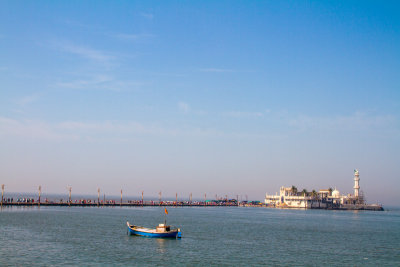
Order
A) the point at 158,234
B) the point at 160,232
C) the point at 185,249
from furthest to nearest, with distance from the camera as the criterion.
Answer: the point at 158,234
the point at 160,232
the point at 185,249

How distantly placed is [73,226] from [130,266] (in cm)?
4044

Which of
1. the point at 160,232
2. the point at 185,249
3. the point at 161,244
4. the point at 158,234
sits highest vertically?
the point at 160,232

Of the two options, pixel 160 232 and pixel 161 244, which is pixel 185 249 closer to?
pixel 161 244

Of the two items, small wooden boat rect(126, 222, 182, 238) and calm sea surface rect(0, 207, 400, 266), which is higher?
small wooden boat rect(126, 222, 182, 238)

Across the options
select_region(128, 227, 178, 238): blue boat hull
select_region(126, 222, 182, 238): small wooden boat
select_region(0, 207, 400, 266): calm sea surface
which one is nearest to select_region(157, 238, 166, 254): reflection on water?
select_region(0, 207, 400, 266): calm sea surface

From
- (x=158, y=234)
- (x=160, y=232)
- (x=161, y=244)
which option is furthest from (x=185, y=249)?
(x=158, y=234)

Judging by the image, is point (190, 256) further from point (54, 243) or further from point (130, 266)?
point (54, 243)

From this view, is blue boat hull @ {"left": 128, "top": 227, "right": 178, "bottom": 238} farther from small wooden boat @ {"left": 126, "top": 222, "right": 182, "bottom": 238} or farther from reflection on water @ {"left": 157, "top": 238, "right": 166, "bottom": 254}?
reflection on water @ {"left": 157, "top": 238, "right": 166, "bottom": 254}

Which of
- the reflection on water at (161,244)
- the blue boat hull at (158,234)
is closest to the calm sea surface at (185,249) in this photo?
the reflection on water at (161,244)

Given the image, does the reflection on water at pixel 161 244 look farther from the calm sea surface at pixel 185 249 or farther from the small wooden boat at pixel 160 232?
the small wooden boat at pixel 160 232

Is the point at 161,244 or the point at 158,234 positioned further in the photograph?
the point at 158,234

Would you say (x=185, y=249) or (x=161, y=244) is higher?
(x=161, y=244)

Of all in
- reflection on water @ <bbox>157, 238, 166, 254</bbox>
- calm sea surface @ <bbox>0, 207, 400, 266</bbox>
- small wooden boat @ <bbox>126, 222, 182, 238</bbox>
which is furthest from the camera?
small wooden boat @ <bbox>126, 222, 182, 238</bbox>

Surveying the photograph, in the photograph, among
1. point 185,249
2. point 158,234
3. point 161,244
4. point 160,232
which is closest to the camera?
point 185,249
